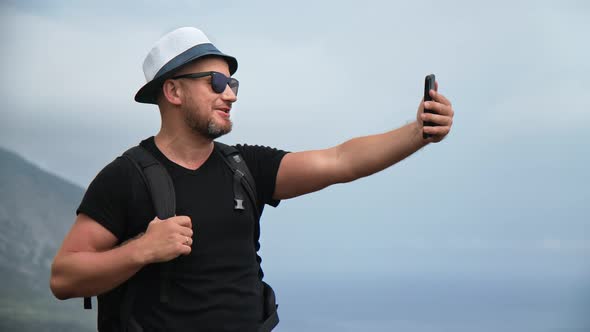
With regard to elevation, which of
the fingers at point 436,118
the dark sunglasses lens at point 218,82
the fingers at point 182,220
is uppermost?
the dark sunglasses lens at point 218,82

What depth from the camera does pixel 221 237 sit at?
217 inches

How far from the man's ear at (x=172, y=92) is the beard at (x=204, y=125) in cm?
11

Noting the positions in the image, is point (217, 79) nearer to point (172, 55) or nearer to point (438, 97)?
point (172, 55)

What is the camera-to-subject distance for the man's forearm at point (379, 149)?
5.61m

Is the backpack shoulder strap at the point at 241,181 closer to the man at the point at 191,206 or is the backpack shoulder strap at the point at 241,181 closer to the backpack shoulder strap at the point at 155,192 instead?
the man at the point at 191,206

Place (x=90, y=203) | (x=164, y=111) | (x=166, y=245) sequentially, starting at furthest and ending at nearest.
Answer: (x=164, y=111) → (x=90, y=203) → (x=166, y=245)

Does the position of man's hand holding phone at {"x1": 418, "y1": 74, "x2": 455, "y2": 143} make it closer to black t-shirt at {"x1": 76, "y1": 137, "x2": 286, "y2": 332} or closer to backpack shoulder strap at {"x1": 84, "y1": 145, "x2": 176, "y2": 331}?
black t-shirt at {"x1": 76, "y1": 137, "x2": 286, "y2": 332}

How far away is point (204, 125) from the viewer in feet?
18.5

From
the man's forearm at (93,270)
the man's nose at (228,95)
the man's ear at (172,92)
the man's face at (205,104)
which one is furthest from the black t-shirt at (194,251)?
the man's nose at (228,95)

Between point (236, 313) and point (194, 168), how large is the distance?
1.05 metres

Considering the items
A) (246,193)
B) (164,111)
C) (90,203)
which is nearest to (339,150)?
(246,193)

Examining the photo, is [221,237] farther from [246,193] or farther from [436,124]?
[436,124]

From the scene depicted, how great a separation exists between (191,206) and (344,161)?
1167 millimetres

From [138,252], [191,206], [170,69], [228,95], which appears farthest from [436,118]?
[138,252]
